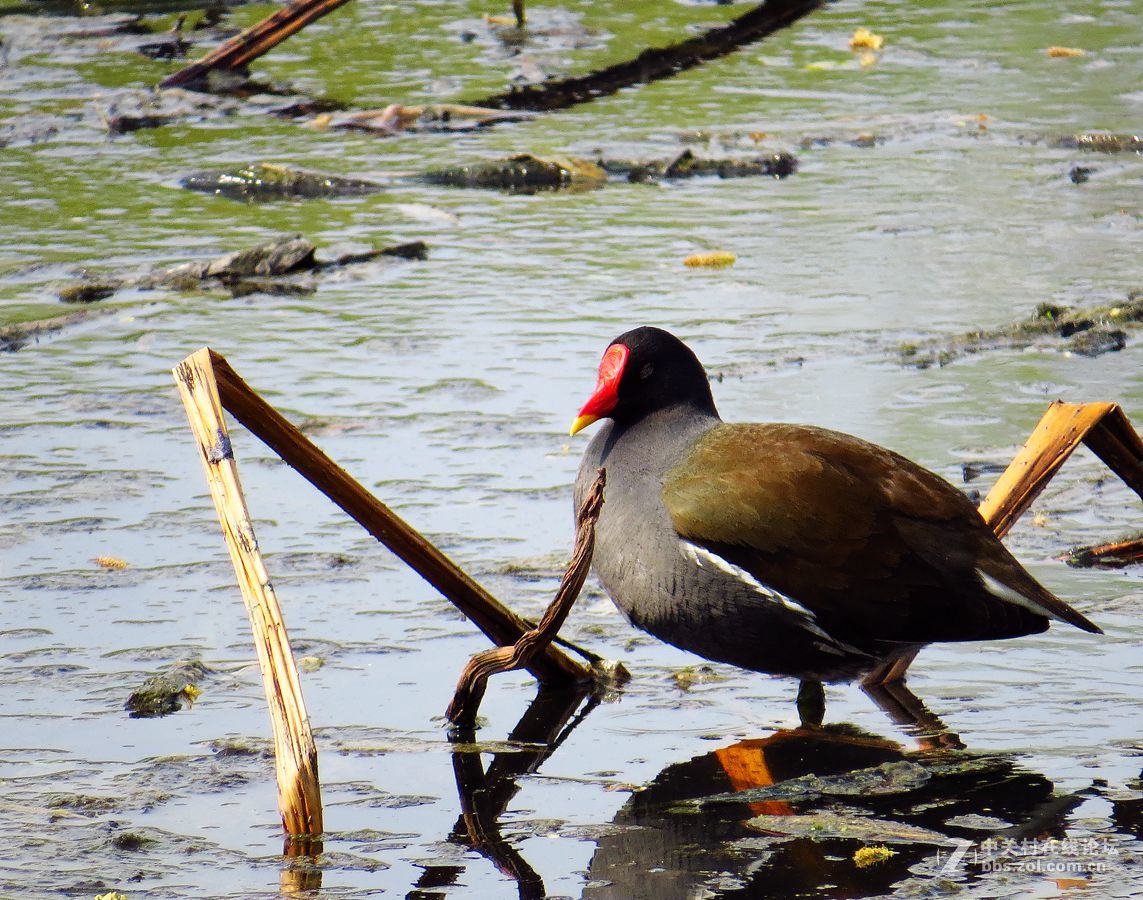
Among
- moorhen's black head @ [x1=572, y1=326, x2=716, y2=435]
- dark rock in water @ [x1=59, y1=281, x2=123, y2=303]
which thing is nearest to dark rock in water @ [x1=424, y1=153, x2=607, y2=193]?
dark rock in water @ [x1=59, y1=281, x2=123, y2=303]

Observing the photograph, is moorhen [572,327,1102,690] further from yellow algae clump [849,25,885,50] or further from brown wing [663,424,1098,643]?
yellow algae clump [849,25,885,50]

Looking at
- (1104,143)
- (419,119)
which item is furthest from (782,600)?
(419,119)

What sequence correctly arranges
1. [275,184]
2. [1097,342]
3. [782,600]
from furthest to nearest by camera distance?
[275,184]
[1097,342]
[782,600]

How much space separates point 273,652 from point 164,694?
32.1 inches

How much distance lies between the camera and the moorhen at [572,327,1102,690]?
365 centimetres

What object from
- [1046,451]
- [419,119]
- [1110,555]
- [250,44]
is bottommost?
[1110,555]

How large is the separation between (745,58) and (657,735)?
27.2 ft

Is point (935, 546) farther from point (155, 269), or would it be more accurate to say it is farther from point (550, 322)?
point (155, 269)

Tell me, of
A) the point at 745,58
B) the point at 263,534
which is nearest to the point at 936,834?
the point at 263,534

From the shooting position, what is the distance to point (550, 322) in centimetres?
655

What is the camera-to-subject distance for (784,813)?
323 centimetres

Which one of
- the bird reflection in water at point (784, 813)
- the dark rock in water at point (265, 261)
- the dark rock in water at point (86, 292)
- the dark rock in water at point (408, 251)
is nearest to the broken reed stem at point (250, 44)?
the dark rock in water at point (408, 251)

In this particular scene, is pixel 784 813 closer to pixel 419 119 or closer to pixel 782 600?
pixel 782 600

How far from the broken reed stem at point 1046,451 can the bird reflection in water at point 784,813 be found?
0.62 metres
